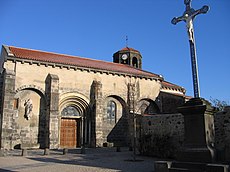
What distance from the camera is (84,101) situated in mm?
→ 22281

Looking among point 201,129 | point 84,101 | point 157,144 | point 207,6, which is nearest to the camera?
point 201,129

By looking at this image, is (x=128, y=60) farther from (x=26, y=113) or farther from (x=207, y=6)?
(x=207, y=6)

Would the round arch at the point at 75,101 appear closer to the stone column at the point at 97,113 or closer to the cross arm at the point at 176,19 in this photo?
the stone column at the point at 97,113

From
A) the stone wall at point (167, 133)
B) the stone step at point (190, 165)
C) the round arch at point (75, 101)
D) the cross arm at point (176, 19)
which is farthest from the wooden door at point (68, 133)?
the stone step at point (190, 165)

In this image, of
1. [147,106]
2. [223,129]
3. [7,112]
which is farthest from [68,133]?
[223,129]

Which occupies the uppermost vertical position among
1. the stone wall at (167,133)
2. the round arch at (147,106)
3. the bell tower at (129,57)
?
the bell tower at (129,57)

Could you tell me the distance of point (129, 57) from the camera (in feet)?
111

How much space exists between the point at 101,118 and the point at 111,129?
2105mm

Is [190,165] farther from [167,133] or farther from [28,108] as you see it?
[28,108]

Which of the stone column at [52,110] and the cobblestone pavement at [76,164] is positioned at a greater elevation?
the stone column at [52,110]

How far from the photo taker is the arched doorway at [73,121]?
2155cm

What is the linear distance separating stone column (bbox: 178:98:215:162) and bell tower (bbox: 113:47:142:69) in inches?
1042

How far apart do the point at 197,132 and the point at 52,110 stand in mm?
14682

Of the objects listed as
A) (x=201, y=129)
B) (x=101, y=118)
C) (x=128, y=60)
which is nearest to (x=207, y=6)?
(x=201, y=129)
